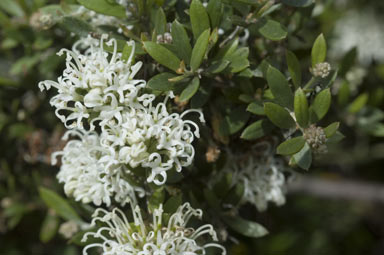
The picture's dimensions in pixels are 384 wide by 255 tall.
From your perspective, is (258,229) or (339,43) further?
(339,43)

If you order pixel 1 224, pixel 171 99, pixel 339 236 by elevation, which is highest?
pixel 171 99

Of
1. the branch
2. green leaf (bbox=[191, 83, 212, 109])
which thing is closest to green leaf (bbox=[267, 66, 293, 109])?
green leaf (bbox=[191, 83, 212, 109])

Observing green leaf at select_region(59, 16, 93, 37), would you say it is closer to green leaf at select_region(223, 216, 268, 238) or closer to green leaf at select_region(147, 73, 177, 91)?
green leaf at select_region(147, 73, 177, 91)

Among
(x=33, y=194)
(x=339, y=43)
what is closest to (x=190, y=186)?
(x=33, y=194)

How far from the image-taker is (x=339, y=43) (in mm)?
2109

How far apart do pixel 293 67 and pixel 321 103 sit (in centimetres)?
10

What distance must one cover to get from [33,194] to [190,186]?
2.39 feet

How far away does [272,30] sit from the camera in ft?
3.59

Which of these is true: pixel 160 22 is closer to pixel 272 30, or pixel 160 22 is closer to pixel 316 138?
pixel 272 30

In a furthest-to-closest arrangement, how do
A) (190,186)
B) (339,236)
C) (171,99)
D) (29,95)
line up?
(339,236) < (29,95) < (190,186) < (171,99)

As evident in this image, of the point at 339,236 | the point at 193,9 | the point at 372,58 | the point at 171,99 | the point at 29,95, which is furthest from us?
the point at 339,236

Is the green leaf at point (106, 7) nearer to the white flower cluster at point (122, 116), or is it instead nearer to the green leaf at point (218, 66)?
the white flower cluster at point (122, 116)

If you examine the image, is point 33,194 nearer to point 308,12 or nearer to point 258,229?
point 258,229

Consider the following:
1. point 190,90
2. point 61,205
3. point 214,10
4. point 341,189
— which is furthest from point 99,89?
point 341,189
